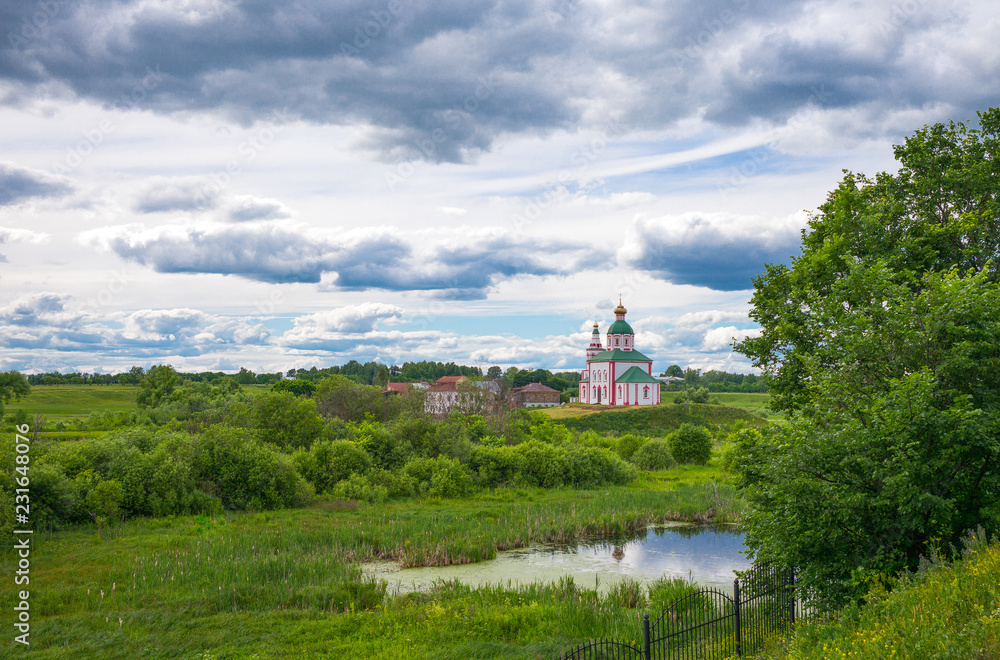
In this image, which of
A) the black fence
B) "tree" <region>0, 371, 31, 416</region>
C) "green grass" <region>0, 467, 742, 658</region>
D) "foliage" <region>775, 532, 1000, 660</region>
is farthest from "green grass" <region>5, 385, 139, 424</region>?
"foliage" <region>775, 532, 1000, 660</region>

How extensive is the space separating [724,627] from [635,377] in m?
84.3

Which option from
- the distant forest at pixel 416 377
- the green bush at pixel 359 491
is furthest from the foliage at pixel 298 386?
the green bush at pixel 359 491

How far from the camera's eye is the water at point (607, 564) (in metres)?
19.8

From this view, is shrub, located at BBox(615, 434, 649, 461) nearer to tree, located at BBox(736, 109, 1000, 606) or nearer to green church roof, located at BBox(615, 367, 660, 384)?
tree, located at BBox(736, 109, 1000, 606)

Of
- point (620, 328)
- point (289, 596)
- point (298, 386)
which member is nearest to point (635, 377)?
point (620, 328)

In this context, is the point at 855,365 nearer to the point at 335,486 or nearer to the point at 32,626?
the point at 32,626

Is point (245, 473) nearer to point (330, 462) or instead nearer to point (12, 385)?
point (330, 462)

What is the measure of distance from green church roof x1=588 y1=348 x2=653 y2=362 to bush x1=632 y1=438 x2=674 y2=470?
1954 inches

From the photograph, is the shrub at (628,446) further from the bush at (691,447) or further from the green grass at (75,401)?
the green grass at (75,401)

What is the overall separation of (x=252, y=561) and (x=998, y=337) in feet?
61.7

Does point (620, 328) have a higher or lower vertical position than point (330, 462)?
higher

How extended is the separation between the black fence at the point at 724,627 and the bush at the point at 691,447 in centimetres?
3808

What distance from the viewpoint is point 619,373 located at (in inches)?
3900

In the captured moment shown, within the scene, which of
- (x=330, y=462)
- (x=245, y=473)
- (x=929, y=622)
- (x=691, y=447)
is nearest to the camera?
(x=929, y=622)
